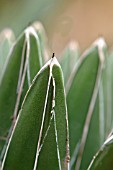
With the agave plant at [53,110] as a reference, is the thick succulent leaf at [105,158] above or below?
below

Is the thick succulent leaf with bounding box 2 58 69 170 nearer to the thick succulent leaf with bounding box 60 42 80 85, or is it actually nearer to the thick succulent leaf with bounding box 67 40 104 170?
the thick succulent leaf with bounding box 67 40 104 170

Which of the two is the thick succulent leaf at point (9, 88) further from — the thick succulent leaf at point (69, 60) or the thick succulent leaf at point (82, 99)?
the thick succulent leaf at point (69, 60)

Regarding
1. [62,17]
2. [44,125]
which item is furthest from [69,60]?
[62,17]

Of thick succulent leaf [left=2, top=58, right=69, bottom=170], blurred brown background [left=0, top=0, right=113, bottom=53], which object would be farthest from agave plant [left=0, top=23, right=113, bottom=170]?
blurred brown background [left=0, top=0, right=113, bottom=53]

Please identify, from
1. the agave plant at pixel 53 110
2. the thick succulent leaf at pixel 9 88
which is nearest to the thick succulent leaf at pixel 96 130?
the agave plant at pixel 53 110

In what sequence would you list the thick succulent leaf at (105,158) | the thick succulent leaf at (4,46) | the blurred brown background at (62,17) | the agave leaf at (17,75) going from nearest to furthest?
the thick succulent leaf at (105,158) < the agave leaf at (17,75) < the thick succulent leaf at (4,46) < the blurred brown background at (62,17)

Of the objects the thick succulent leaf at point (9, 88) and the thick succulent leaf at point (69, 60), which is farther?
the thick succulent leaf at point (69, 60)

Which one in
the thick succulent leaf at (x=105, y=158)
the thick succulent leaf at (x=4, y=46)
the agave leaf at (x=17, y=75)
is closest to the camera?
the thick succulent leaf at (x=105, y=158)
